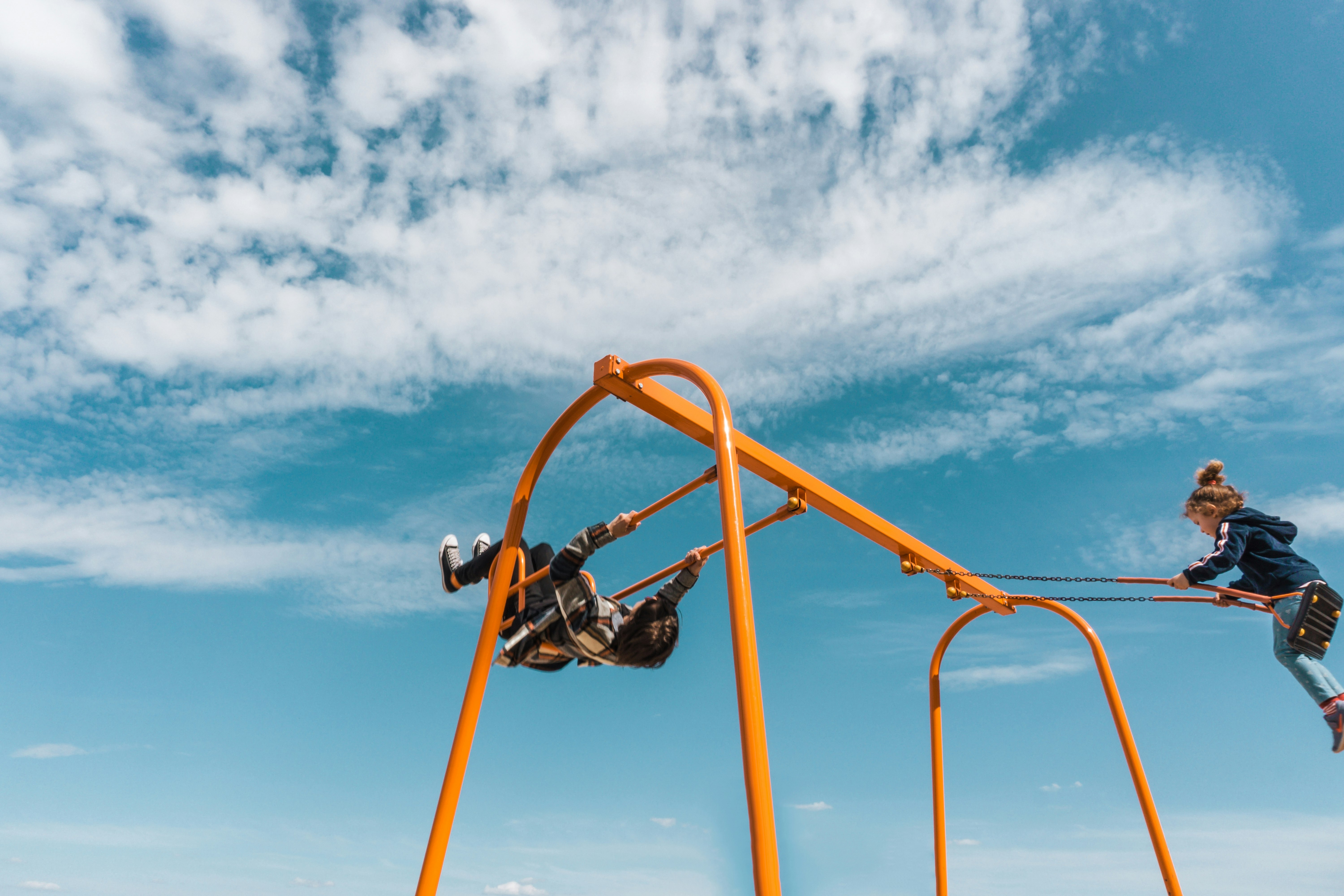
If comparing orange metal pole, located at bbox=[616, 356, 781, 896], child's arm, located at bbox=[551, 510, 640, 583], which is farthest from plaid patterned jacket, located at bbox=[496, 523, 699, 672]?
orange metal pole, located at bbox=[616, 356, 781, 896]

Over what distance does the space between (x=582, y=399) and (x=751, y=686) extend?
2738mm

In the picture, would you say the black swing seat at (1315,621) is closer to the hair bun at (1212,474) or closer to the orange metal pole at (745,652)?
the hair bun at (1212,474)

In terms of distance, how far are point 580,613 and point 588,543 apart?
54cm

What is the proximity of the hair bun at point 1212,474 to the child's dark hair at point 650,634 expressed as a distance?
4.32m

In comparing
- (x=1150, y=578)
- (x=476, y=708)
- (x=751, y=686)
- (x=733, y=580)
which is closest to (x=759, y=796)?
(x=751, y=686)

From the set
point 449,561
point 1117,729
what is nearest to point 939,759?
point 1117,729

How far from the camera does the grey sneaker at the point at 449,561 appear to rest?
6.93 meters

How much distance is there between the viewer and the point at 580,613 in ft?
18.3

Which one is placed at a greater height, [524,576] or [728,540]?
[524,576]

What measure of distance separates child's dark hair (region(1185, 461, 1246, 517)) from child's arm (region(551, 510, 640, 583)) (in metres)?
4.40

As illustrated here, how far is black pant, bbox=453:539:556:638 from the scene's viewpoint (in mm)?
5961

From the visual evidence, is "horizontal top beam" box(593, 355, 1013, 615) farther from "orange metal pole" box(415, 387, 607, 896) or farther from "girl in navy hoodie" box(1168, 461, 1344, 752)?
"girl in navy hoodie" box(1168, 461, 1344, 752)

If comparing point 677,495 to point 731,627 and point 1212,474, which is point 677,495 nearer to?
point 731,627

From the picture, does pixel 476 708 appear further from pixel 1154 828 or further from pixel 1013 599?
pixel 1154 828
